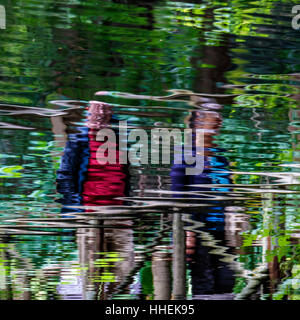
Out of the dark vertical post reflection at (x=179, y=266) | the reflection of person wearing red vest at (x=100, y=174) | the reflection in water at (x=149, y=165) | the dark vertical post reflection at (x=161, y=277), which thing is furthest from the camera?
the dark vertical post reflection at (x=161, y=277)

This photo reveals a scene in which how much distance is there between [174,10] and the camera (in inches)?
40.3

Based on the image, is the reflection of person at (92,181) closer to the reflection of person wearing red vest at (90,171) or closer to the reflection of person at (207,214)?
the reflection of person wearing red vest at (90,171)

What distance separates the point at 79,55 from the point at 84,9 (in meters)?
0.19

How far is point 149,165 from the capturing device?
1619 millimetres

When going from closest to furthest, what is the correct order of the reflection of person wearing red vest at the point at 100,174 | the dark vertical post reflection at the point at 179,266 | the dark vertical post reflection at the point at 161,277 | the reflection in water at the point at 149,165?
the reflection in water at the point at 149,165 → the reflection of person wearing red vest at the point at 100,174 → the dark vertical post reflection at the point at 179,266 → the dark vertical post reflection at the point at 161,277

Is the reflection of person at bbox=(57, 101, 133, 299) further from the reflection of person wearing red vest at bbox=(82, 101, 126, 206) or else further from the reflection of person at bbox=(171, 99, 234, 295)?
the reflection of person at bbox=(171, 99, 234, 295)

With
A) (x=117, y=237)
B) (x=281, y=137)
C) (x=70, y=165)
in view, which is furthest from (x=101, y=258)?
(x=281, y=137)

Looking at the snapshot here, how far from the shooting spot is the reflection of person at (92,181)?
1.45 m

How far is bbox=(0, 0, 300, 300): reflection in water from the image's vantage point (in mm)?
1109

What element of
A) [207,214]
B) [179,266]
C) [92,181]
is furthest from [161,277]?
[92,181]

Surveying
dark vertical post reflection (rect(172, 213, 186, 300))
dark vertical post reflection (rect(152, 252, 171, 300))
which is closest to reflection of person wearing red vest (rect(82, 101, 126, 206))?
dark vertical post reflection (rect(172, 213, 186, 300))

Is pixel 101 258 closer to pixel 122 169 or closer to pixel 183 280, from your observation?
pixel 183 280

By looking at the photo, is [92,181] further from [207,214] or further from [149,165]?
Result: [207,214]

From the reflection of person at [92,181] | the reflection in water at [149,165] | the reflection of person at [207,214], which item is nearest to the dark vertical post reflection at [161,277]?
the reflection in water at [149,165]
